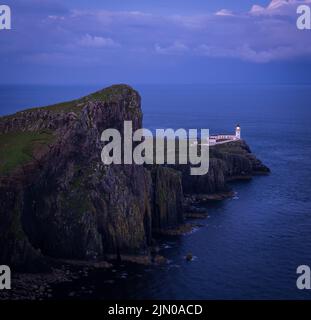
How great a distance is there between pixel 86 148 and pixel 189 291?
27.2m

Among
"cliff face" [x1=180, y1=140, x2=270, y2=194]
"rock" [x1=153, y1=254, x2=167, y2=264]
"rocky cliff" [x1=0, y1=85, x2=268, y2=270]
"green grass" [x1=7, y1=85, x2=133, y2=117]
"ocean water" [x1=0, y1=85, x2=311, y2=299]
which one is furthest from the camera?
"cliff face" [x1=180, y1=140, x2=270, y2=194]

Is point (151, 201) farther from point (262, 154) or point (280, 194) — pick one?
point (262, 154)

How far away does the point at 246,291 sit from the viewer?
7419cm

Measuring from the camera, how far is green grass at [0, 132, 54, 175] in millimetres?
82562

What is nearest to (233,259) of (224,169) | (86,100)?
(86,100)

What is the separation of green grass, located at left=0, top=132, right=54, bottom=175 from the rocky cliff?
14 centimetres

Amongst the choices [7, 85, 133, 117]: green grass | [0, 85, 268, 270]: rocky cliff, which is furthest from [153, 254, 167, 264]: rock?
[7, 85, 133, 117]: green grass

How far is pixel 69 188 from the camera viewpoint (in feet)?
282

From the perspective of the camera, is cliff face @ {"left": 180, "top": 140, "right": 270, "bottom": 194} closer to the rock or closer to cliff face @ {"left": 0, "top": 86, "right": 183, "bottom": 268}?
cliff face @ {"left": 0, "top": 86, "right": 183, "bottom": 268}

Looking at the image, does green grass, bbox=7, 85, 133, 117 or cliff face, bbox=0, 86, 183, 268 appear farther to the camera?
green grass, bbox=7, 85, 133, 117
